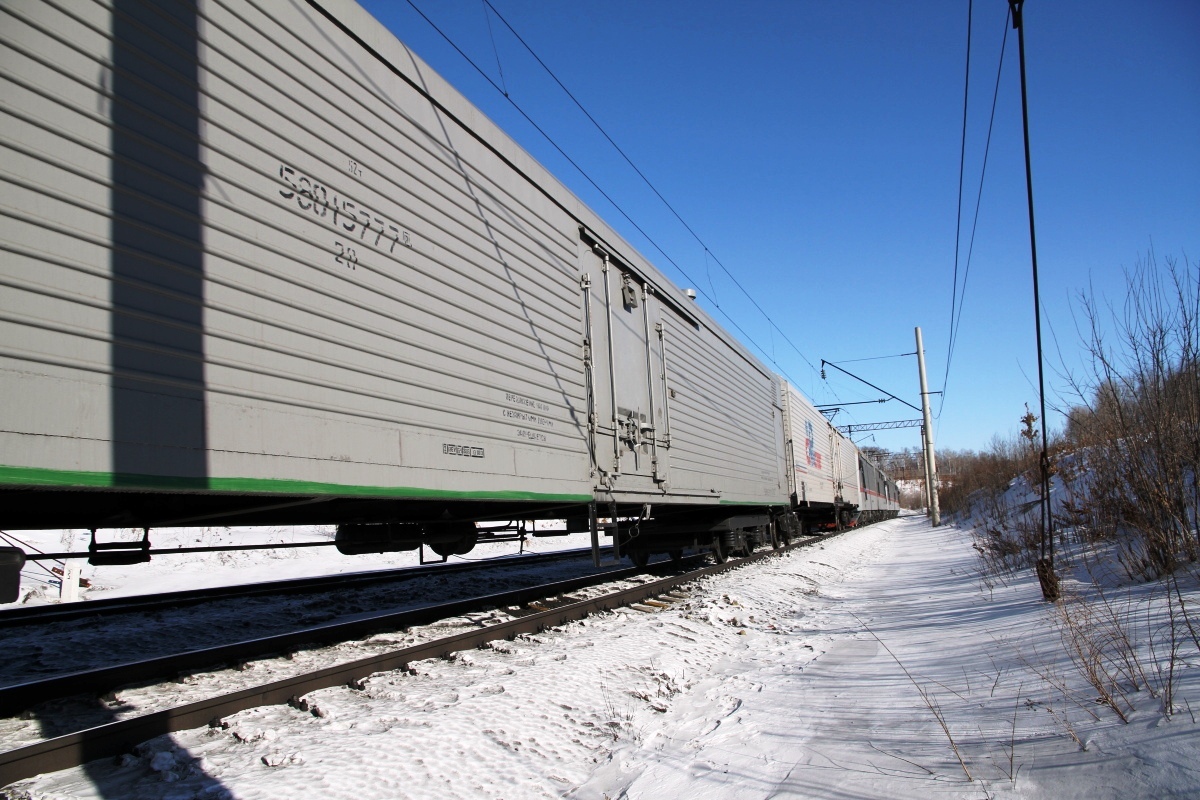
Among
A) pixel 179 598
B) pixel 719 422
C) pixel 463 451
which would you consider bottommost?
pixel 179 598

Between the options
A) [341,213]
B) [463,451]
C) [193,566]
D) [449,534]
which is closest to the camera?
[341,213]

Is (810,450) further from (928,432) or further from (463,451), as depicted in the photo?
(463,451)

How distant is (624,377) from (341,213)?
4.15m

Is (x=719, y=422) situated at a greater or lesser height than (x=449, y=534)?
greater

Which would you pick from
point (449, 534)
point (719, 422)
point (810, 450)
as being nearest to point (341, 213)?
point (449, 534)

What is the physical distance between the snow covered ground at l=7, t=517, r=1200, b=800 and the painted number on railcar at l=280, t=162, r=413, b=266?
102 inches

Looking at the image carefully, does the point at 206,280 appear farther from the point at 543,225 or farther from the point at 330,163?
the point at 543,225

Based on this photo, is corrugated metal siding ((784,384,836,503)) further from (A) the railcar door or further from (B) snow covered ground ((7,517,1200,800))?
(B) snow covered ground ((7,517,1200,800))

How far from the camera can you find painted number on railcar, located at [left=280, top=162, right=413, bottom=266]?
411 cm

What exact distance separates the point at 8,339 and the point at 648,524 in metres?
7.83

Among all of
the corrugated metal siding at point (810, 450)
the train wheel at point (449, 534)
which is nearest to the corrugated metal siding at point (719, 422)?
the corrugated metal siding at point (810, 450)

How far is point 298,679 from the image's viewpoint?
4.04 metres

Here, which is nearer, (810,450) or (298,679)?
(298,679)

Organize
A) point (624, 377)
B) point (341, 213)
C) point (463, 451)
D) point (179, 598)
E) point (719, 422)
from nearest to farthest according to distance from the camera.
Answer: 1. point (341, 213)
2. point (463, 451)
3. point (179, 598)
4. point (624, 377)
5. point (719, 422)
